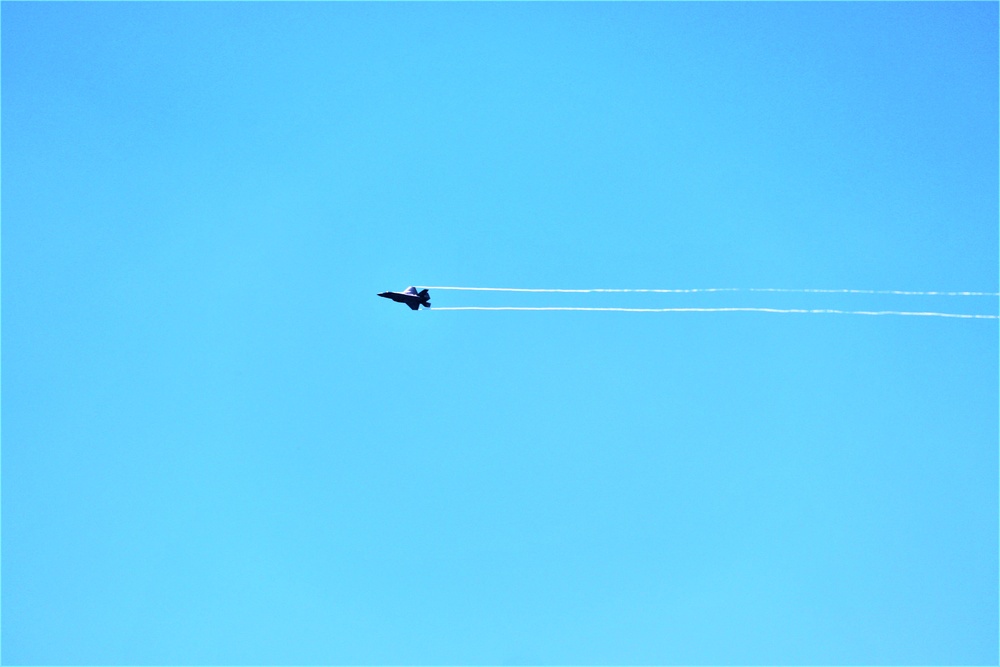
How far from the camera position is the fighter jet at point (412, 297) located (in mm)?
30172

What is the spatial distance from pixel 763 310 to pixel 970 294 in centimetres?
678

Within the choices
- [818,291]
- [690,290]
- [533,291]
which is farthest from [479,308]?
[818,291]

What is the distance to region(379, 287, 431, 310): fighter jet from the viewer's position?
1188 inches

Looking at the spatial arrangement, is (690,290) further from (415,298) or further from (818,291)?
(415,298)

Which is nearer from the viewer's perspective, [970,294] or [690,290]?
[970,294]

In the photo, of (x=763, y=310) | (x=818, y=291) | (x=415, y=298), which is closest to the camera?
(x=763, y=310)

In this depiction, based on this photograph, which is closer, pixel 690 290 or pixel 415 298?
pixel 690 290

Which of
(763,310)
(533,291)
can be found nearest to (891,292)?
(763,310)

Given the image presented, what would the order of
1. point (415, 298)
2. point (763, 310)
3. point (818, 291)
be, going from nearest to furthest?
point (763, 310), point (818, 291), point (415, 298)

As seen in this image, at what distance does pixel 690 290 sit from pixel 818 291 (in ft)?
13.9

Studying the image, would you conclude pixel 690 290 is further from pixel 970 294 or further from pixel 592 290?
pixel 970 294

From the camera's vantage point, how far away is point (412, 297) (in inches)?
1197

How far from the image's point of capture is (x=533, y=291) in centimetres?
2844

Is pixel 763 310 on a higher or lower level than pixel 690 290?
lower
